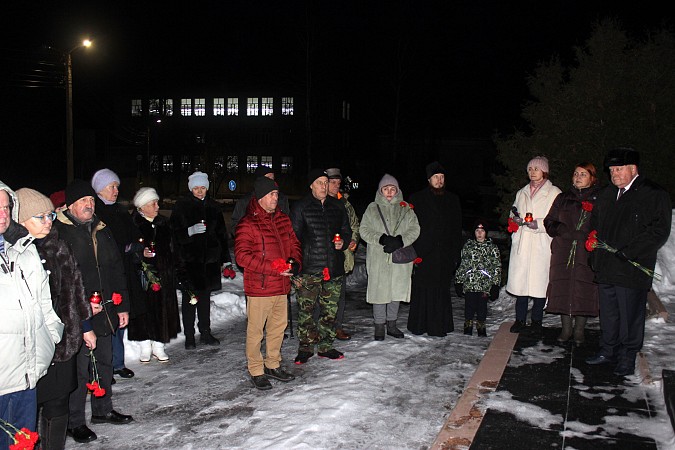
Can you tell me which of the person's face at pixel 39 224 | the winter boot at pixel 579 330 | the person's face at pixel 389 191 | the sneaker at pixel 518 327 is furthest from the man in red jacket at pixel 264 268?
the winter boot at pixel 579 330

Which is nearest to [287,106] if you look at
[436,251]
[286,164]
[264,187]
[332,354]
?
[286,164]

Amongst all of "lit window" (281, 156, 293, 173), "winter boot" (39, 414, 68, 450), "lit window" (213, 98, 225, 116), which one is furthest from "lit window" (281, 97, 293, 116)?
"winter boot" (39, 414, 68, 450)

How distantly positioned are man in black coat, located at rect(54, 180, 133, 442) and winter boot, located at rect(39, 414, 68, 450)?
1.48 ft

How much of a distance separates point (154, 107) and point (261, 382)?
4979cm

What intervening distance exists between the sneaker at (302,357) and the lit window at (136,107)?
1982 inches

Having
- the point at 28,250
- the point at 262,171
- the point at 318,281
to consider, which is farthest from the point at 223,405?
the point at 262,171

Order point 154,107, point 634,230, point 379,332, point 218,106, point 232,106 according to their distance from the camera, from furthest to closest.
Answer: point 154,107 → point 218,106 → point 232,106 → point 379,332 → point 634,230

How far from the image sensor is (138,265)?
6.78 m

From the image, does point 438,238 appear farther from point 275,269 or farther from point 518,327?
point 275,269

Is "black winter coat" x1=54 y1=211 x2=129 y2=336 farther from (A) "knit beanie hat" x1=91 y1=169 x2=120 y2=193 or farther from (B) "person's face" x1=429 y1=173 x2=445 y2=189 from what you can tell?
(B) "person's face" x1=429 y1=173 x2=445 y2=189

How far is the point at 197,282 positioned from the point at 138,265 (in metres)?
1.01

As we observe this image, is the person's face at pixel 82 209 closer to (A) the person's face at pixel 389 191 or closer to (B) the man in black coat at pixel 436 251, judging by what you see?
(A) the person's face at pixel 389 191

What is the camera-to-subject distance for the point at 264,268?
5.93 metres

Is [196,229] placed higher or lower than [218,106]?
lower
